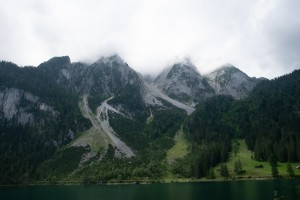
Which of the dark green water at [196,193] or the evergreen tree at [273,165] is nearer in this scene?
the dark green water at [196,193]

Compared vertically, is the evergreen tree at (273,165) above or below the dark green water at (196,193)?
above

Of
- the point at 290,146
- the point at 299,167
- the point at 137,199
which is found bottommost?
the point at 137,199

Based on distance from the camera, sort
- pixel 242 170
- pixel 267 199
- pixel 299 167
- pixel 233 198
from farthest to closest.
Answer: pixel 242 170 → pixel 299 167 → pixel 233 198 → pixel 267 199

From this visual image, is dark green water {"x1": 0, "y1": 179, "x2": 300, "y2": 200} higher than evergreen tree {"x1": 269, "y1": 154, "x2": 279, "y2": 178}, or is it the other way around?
evergreen tree {"x1": 269, "y1": 154, "x2": 279, "y2": 178}

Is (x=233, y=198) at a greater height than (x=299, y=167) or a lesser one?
lesser

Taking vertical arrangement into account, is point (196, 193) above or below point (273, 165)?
below

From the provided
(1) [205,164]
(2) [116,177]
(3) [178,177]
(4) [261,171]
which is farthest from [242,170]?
(2) [116,177]

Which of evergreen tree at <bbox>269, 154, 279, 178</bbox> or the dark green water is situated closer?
the dark green water

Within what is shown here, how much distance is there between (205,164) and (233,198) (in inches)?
4624

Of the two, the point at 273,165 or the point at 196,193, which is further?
the point at 273,165

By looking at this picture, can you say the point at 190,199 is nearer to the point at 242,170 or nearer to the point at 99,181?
the point at 242,170

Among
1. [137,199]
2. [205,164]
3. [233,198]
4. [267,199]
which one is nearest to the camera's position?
[267,199]

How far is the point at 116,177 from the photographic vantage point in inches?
7859

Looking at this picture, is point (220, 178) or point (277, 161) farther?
point (277, 161)
